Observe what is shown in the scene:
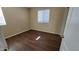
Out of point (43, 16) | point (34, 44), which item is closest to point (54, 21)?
point (43, 16)

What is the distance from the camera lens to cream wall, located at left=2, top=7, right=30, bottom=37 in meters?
3.21

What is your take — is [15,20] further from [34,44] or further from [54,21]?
[54,21]

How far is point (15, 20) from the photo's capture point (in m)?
3.71

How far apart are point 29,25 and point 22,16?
3.21 ft

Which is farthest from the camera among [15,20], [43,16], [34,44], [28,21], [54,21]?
[28,21]

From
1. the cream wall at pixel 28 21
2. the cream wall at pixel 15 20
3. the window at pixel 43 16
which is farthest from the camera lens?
the window at pixel 43 16

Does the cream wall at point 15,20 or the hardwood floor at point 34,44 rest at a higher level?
the cream wall at point 15,20

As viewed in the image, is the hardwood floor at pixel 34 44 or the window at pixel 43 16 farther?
the window at pixel 43 16

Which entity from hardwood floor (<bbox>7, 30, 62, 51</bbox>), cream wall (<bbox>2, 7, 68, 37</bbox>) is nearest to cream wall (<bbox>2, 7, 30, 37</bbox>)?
cream wall (<bbox>2, 7, 68, 37</bbox>)

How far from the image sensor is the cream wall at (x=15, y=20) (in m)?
3.21

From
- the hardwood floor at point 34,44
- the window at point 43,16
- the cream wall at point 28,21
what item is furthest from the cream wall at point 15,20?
the window at point 43,16

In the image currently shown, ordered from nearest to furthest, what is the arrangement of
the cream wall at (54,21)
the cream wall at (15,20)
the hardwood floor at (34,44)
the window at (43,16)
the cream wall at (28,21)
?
1. the hardwood floor at (34,44)
2. the cream wall at (15,20)
3. the cream wall at (28,21)
4. the cream wall at (54,21)
5. the window at (43,16)

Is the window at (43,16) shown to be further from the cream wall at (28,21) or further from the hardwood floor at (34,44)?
the hardwood floor at (34,44)
